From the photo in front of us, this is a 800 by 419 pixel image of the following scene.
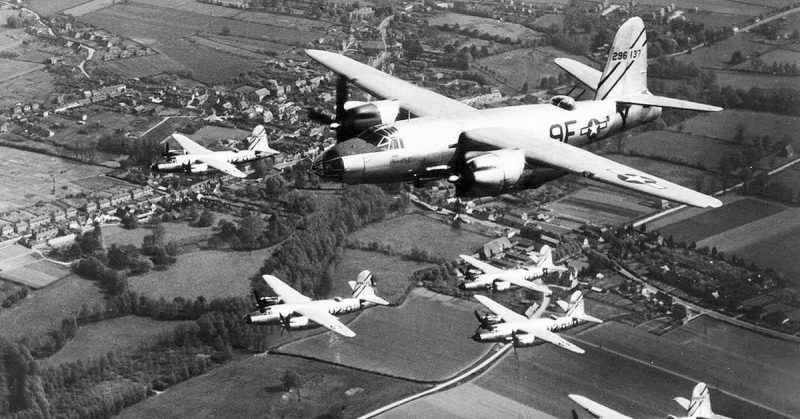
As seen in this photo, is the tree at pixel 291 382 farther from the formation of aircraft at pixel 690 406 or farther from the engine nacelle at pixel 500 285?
the formation of aircraft at pixel 690 406

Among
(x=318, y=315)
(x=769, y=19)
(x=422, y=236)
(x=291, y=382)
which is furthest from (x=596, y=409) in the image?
(x=769, y=19)

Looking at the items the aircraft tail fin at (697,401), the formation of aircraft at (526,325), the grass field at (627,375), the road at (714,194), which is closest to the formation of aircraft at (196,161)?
the formation of aircraft at (526,325)

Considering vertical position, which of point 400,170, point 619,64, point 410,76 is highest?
point 619,64

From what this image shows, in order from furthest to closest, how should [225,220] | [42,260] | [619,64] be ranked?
[225,220], [42,260], [619,64]

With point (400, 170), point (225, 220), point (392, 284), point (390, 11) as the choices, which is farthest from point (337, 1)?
point (400, 170)

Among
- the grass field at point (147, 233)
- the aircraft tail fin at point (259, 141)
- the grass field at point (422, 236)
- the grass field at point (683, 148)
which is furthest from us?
the grass field at point (683, 148)

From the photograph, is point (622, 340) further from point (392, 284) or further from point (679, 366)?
point (392, 284)

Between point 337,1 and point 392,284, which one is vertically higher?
point 337,1

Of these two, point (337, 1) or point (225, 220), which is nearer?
point (225, 220)
